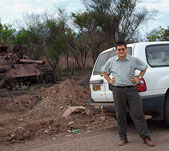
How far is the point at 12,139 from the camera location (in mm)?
6070

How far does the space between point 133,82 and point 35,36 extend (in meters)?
24.4

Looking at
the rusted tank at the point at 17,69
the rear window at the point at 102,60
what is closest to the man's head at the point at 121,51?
the rear window at the point at 102,60

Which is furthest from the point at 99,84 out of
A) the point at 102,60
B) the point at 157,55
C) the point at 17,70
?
the point at 17,70

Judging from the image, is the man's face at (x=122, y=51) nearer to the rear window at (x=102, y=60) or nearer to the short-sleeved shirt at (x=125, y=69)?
the short-sleeved shirt at (x=125, y=69)

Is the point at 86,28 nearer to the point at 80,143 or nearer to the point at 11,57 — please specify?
the point at 11,57

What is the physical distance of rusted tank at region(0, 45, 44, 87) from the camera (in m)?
16.9

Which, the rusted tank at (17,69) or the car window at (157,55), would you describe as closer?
the car window at (157,55)

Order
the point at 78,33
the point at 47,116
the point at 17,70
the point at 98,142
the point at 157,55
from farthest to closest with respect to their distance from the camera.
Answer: the point at 78,33
the point at 17,70
the point at 47,116
the point at 157,55
the point at 98,142

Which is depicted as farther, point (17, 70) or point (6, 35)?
point (6, 35)

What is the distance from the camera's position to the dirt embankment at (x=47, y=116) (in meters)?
6.55

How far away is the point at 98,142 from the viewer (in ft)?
17.8

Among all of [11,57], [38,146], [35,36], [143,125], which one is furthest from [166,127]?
[35,36]

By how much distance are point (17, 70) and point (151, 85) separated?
1353 cm

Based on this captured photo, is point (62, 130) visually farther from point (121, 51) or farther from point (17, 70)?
point (17, 70)
